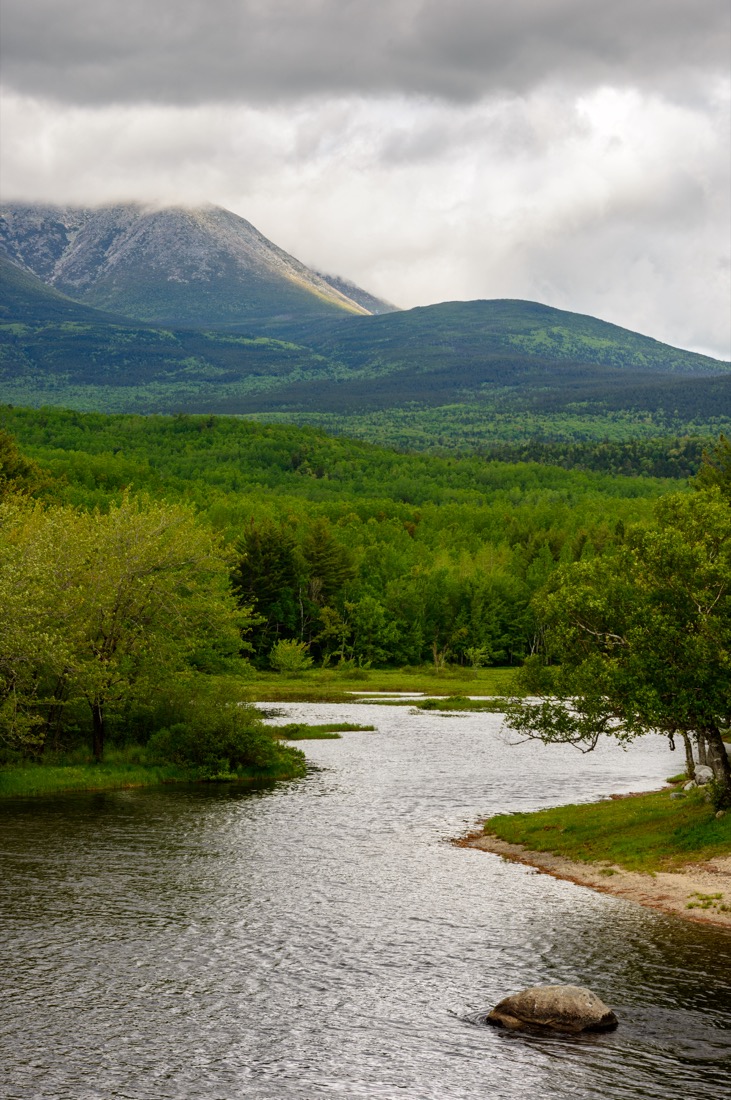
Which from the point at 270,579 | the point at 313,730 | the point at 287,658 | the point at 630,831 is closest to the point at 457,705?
the point at 313,730

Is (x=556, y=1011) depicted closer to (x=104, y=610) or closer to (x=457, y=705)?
(x=104, y=610)

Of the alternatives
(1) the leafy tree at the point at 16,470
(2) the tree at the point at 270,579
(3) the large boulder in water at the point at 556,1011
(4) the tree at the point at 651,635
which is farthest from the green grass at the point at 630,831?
(2) the tree at the point at 270,579

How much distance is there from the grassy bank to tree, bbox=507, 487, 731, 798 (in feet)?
252

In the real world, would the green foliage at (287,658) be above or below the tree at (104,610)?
below

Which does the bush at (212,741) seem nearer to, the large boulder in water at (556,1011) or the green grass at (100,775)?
the green grass at (100,775)

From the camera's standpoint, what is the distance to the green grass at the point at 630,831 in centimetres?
4425

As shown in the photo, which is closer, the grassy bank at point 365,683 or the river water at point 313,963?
the river water at point 313,963

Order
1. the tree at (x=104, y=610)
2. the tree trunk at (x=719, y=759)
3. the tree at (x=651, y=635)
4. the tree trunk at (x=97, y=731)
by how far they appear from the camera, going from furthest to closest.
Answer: the tree trunk at (x=97, y=731) < the tree at (x=104, y=610) < the tree trunk at (x=719, y=759) < the tree at (x=651, y=635)

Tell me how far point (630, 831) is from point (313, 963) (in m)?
20.8

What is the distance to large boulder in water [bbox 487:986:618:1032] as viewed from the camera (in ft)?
91.0

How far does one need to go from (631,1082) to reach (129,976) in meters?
14.4

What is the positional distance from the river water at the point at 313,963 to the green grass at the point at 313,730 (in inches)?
1215

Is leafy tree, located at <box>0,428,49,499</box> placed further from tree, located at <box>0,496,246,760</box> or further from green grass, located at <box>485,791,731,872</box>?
green grass, located at <box>485,791,731,872</box>

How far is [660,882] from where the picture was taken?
137ft
